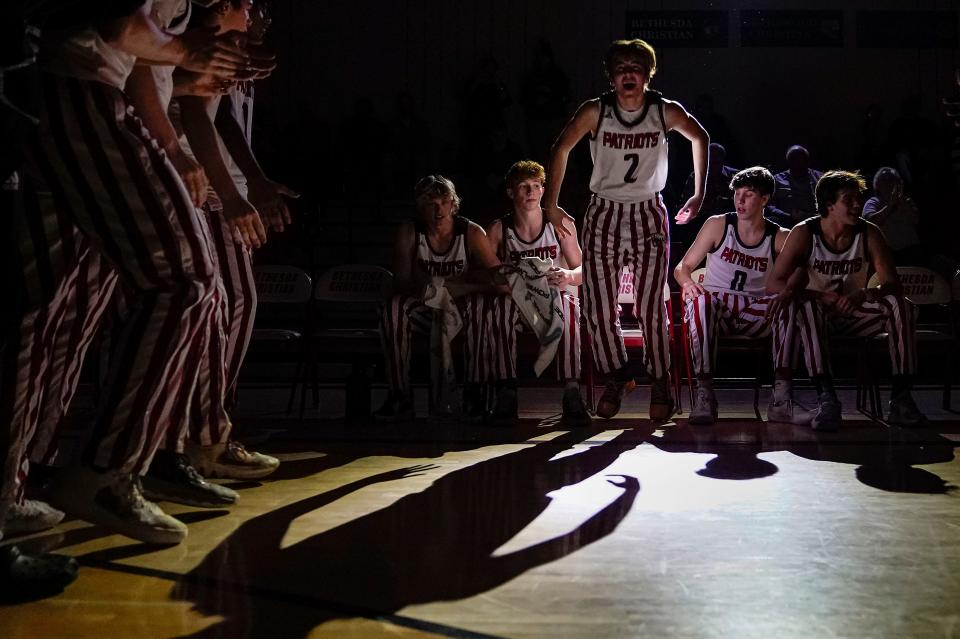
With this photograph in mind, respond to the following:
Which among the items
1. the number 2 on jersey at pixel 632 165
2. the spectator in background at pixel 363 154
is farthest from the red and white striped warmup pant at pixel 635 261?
the spectator in background at pixel 363 154

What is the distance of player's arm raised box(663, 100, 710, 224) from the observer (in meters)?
5.03

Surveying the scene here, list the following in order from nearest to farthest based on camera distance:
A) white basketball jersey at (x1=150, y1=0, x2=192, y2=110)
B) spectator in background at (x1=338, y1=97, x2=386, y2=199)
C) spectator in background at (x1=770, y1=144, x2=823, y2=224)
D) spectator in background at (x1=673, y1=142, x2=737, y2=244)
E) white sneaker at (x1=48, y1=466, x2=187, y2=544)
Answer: white sneaker at (x1=48, y1=466, x2=187, y2=544), white basketball jersey at (x1=150, y1=0, x2=192, y2=110), spectator in background at (x1=673, y1=142, x2=737, y2=244), spectator in background at (x1=770, y1=144, x2=823, y2=224), spectator in background at (x1=338, y1=97, x2=386, y2=199)

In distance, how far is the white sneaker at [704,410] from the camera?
16.0 feet

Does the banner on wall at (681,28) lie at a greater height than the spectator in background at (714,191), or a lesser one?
greater

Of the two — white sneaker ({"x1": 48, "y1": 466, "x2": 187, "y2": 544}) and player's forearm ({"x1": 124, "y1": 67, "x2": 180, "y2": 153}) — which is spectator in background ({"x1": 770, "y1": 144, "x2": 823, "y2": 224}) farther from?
white sneaker ({"x1": 48, "y1": 466, "x2": 187, "y2": 544})

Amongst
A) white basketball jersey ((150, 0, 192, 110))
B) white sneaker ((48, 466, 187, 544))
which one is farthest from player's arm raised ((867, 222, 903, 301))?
white sneaker ((48, 466, 187, 544))

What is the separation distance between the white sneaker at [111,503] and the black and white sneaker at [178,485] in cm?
43

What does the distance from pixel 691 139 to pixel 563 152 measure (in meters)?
0.65

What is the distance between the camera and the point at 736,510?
283cm

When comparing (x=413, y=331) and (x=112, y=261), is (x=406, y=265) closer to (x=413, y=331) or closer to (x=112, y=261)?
(x=413, y=331)

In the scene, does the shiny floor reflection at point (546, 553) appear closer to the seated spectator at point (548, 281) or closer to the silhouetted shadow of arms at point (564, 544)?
the silhouetted shadow of arms at point (564, 544)

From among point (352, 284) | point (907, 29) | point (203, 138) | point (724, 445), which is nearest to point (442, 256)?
point (352, 284)

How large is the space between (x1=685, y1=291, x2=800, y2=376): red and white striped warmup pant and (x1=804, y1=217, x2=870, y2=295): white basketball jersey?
267 mm

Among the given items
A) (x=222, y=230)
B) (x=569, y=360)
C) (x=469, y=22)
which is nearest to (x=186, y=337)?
(x=222, y=230)
